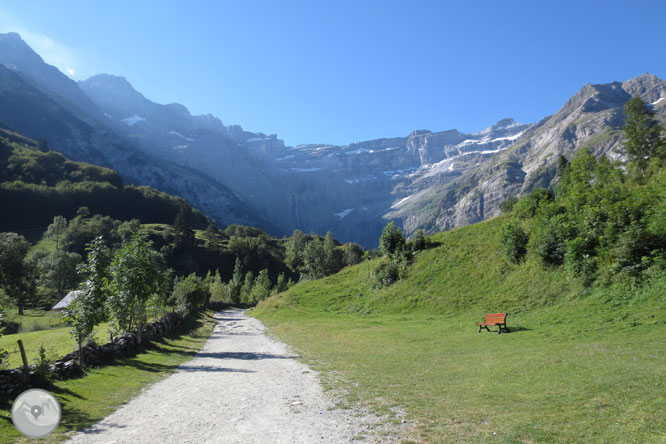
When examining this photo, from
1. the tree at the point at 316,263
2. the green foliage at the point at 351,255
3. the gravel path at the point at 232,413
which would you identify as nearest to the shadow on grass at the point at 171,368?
the gravel path at the point at 232,413

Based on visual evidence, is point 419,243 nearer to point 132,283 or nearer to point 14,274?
point 132,283

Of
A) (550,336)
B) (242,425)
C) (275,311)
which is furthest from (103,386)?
(275,311)

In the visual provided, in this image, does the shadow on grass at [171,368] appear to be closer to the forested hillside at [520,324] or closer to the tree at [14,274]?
the forested hillside at [520,324]

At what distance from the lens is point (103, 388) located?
15.8m

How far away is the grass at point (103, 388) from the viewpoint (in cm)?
1077

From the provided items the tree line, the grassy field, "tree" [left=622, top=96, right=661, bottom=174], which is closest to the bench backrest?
the grassy field

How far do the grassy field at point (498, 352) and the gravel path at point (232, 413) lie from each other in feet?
6.11

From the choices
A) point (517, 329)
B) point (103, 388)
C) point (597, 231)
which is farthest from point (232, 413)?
point (597, 231)

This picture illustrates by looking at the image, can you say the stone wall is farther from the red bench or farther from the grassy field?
the red bench

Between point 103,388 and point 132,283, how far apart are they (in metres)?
13.2

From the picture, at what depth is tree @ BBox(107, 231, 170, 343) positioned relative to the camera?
2595 centimetres

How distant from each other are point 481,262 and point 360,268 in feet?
85.8

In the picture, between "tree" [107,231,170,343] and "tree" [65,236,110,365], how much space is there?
2.06m

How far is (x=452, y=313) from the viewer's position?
35969 millimetres
